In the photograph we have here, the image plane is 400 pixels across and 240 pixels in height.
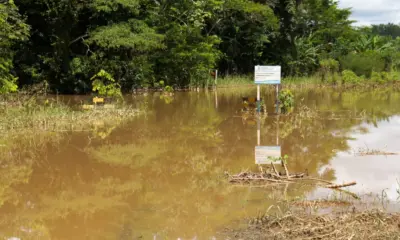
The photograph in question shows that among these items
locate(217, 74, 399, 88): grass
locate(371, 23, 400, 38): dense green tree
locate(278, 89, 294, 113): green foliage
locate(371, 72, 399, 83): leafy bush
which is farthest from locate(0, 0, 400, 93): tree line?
locate(371, 23, 400, 38): dense green tree

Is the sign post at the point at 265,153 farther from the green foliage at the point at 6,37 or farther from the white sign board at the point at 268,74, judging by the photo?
the green foliage at the point at 6,37

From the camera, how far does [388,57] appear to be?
35281mm

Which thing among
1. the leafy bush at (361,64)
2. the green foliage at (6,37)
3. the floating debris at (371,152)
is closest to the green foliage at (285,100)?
the floating debris at (371,152)

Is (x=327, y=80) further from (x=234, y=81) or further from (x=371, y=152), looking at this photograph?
(x=371, y=152)

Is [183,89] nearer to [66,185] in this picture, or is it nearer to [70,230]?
[66,185]

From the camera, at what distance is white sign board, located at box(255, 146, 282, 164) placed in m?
9.05

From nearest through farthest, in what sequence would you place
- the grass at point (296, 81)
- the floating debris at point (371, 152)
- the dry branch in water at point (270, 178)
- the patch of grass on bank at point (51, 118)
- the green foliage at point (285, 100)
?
1. the dry branch in water at point (270, 178)
2. the floating debris at point (371, 152)
3. the patch of grass on bank at point (51, 118)
4. the green foliage at point (285, 100)
5. the grass at point (296, 81)

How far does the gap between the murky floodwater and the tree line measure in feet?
20.5

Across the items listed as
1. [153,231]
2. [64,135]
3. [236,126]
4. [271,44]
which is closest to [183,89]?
[271,44]

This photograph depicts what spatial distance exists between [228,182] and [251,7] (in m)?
22.2

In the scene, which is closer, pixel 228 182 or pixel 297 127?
pixel 228 182

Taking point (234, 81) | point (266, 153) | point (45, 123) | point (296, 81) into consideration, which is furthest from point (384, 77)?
point (45, 123)

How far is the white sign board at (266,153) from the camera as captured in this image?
905 centimetres

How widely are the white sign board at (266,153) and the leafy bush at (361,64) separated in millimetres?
25034
